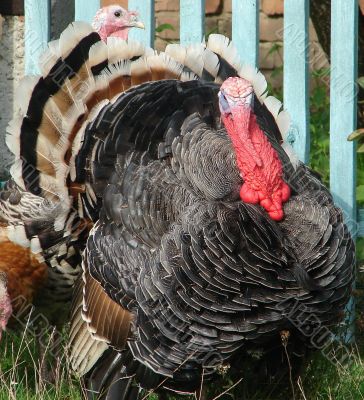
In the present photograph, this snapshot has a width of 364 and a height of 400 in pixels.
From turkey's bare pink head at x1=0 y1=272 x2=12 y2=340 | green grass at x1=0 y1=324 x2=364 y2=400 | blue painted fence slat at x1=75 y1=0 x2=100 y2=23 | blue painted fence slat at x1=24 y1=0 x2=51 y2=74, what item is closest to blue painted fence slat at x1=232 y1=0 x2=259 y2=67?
blue painted fence slat at x1=75 y1=0 x2=100 y2=23

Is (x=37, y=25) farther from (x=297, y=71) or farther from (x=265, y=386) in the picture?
(x=265, y=386)

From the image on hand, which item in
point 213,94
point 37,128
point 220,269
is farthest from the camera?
point 37,128

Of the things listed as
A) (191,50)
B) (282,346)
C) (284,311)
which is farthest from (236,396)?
(191,50)

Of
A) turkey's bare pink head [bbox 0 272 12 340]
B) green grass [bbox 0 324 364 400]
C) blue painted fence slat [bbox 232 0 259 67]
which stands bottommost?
green grass [bbox 0 324 364 400]

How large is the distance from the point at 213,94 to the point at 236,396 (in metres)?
1.37

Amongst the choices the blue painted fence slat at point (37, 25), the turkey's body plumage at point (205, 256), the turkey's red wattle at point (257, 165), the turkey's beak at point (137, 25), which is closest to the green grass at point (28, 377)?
the turkey's body plumage at point (205, 256)

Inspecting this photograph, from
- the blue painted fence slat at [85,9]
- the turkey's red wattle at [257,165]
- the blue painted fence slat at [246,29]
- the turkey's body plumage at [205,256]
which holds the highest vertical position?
the blue painted fence slat at [85,9]

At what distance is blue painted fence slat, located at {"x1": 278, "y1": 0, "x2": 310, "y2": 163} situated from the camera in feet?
16.4

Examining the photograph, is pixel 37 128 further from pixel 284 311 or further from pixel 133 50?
pixel 284 311

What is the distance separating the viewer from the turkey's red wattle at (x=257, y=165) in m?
3.78

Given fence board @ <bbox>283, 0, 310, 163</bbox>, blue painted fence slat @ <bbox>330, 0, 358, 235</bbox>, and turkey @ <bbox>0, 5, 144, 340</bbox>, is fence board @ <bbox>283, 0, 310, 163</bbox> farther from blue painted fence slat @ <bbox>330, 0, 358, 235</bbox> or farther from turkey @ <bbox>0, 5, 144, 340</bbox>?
turkey @ <bbox>0, 5, 144, 340</bbox>

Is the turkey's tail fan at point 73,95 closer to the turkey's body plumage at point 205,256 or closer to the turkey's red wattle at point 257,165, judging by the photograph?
the turkey's body plumage at point 205,256

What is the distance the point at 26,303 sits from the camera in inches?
182

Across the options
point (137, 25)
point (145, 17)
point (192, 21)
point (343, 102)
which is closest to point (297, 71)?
point (343, 102)
